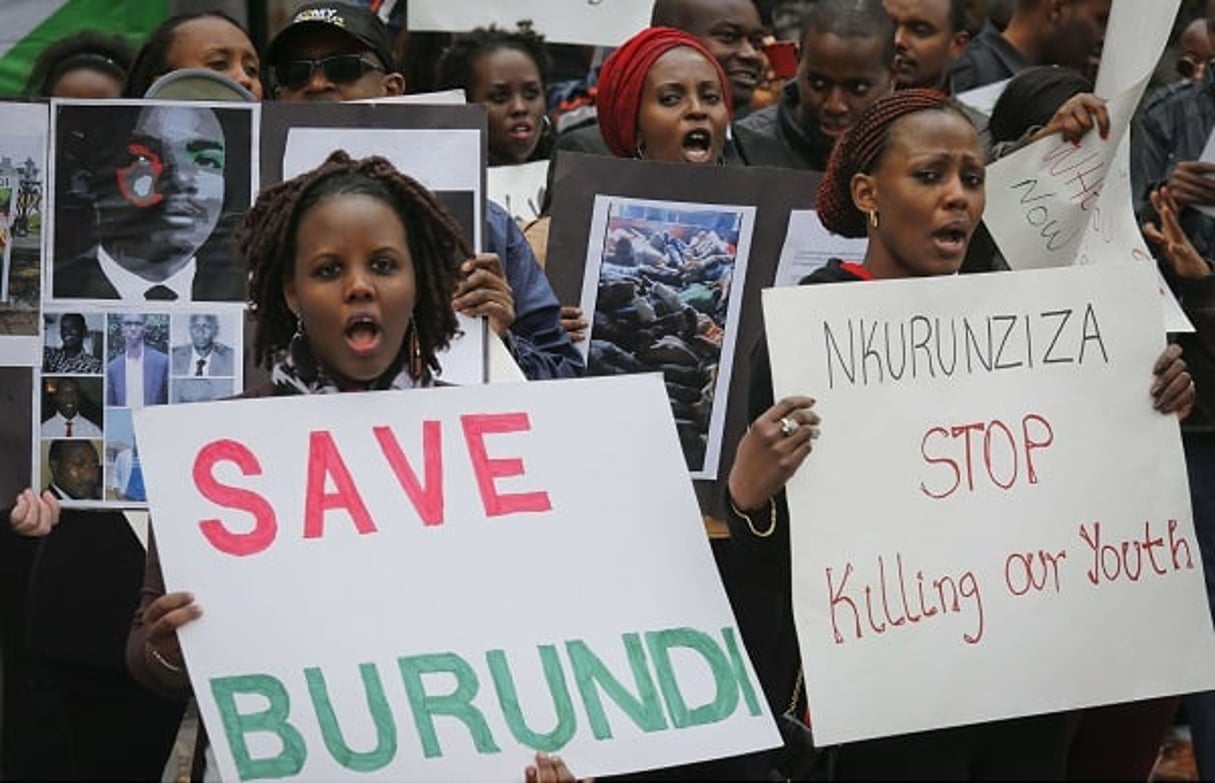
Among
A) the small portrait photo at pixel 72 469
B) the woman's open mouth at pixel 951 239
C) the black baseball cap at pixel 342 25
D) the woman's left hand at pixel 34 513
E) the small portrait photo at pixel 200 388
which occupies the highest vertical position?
the black baseball cap at pixel 342 25

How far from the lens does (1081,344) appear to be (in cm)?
420

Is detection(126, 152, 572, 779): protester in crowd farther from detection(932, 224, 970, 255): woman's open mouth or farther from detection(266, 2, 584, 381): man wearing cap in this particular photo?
detection(932, 224, 970, 255): woman's open mouth

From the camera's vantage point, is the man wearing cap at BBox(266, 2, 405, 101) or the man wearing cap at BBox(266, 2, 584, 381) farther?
the man wearing cap at BBox(266, 2, 405, 101)

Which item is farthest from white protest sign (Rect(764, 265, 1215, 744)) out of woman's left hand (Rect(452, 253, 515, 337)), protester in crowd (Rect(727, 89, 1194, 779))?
woman's left hand (Rect(452, 253, 515, 337))

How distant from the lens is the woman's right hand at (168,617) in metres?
3.37

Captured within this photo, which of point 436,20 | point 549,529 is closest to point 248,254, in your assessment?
point 549,529

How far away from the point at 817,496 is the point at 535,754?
0.77m

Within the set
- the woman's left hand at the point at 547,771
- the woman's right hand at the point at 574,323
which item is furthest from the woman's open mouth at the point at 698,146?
the woman's left hand at the point at 547,771

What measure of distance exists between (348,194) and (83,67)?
2457mm

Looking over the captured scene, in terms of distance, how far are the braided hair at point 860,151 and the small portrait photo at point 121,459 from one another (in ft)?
4.60

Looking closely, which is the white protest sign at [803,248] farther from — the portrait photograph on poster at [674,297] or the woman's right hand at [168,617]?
the woman's right hand at [168,617]

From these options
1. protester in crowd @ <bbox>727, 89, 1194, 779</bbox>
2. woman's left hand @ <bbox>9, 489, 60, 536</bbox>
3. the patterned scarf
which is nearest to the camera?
the patterned scarf

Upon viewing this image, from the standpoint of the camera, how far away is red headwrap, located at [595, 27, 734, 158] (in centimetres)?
535

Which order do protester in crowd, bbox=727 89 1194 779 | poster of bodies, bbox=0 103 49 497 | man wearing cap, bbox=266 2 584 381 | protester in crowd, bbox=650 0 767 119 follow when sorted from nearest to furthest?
protester in crowd, bbox=727 89 1194 779
poster of bodies, bbox=0 103 49 497
man wearing cap, bbox=266 2 584 381
protester in crowd, bbox=650 0 767 119
